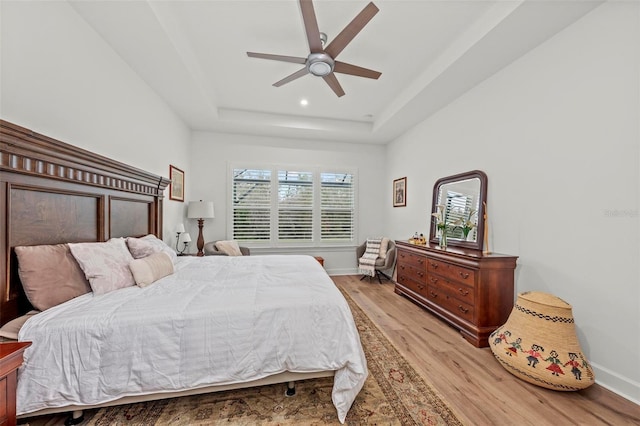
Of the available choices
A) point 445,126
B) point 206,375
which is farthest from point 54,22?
point 445,126

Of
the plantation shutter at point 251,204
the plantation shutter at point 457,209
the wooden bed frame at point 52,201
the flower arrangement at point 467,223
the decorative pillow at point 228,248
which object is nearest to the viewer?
the wooden bed frame at point 52,201

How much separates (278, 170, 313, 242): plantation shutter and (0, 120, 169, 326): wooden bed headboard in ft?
8.71

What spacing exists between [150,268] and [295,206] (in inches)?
124

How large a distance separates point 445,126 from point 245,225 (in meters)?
3.78

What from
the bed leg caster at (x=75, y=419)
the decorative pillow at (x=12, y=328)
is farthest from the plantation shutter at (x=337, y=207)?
the decorative pillow at (x=12, y=328)

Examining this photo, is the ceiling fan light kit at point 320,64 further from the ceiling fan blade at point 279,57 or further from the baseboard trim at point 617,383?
the baseboard trim at point 617,383

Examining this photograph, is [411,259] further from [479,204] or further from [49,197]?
[49,197]

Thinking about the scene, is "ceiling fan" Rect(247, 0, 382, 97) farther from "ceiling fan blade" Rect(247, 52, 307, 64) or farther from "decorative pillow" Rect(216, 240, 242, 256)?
"decorative pillow" Rect(216, 240, 242, 256)

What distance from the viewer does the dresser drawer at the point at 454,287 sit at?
2457 millimetres

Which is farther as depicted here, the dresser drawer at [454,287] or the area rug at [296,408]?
the dresser drawer at [454,287]

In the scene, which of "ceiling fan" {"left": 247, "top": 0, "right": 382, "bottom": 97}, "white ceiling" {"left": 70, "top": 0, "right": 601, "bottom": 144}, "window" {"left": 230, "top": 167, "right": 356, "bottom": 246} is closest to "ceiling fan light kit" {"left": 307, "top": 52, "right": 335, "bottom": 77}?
"ceiling fan" {"left": 247, "top": 0, "right": 382, "bottom": 97}

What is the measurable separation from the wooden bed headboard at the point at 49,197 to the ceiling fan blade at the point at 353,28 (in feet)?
7.02

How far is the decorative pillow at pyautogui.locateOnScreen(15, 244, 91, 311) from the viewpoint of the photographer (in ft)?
4.71

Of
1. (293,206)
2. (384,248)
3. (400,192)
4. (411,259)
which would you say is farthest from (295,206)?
(411,259)
